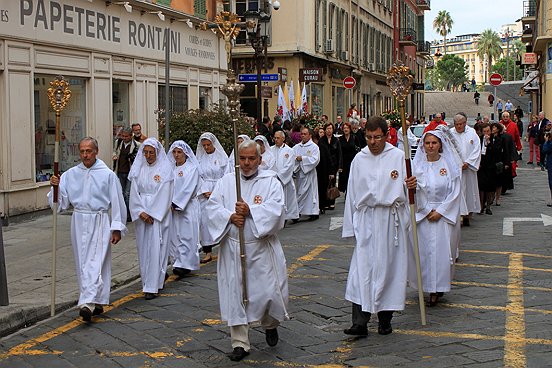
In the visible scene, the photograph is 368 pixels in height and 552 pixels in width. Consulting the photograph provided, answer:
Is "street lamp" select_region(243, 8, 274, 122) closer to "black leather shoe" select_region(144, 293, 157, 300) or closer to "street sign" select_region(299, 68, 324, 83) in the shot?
"street sign" select_region(299, 68, 324, 83)

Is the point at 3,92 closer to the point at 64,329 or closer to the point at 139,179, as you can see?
the point at 139,179

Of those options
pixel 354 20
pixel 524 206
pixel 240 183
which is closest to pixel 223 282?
pixel 240 183

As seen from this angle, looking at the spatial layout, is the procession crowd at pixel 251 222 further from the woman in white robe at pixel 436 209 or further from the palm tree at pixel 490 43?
the palm tree at pixel 490 43

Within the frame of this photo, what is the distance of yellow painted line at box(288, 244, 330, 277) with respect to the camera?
36.2 ft

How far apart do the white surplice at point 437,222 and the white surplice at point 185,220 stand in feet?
10.4

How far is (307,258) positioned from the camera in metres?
11.8

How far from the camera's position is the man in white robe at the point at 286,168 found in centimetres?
1617

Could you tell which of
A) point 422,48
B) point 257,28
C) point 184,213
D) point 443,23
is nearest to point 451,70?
point 443,23

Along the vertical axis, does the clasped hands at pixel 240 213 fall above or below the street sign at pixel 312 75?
below

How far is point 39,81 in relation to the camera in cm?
1691

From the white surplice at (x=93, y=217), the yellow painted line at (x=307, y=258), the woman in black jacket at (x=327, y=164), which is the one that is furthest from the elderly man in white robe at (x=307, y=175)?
the white surplice at (x=93, y=217)

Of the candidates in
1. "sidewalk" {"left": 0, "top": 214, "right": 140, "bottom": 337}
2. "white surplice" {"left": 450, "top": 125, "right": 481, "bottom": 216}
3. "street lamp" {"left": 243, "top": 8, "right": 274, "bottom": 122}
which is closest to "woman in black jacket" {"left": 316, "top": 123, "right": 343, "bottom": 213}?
"street lamp" {"left": 243, "top": 8, "right": 274, "bottom": 122}

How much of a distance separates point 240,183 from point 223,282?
2.60 ft

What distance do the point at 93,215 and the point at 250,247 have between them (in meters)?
2.19
